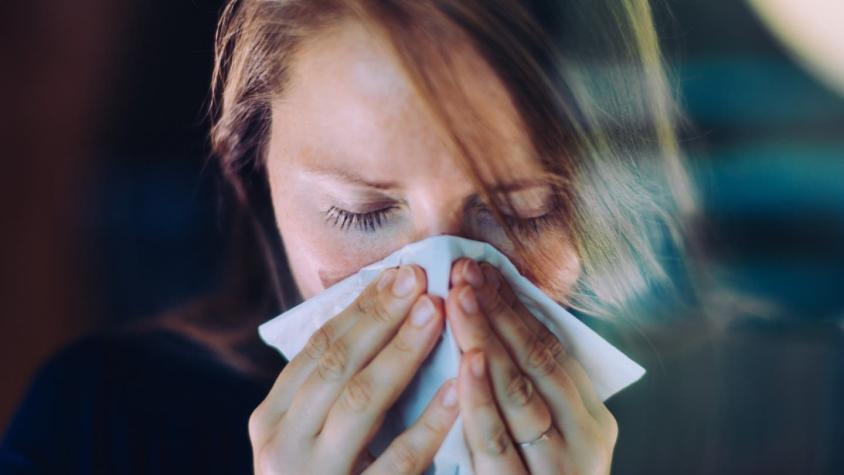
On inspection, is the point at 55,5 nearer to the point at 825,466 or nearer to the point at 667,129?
the point at 667,129

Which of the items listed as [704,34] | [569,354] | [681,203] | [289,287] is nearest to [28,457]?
[289,287]

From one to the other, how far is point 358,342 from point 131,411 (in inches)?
12.6

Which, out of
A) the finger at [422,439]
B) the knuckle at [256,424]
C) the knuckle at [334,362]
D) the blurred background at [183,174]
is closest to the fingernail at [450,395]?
the finger at [422,439]

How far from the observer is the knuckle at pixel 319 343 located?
0.77m

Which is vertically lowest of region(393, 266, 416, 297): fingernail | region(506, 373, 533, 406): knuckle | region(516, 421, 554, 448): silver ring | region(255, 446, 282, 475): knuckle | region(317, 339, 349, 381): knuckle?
region(516, 421, 554, 448): silver ring

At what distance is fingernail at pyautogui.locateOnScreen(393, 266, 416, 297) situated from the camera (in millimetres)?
747

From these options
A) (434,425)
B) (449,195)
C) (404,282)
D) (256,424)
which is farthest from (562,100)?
(256,424)

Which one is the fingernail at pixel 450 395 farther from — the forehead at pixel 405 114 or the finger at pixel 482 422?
the forehead at pixel 405 114

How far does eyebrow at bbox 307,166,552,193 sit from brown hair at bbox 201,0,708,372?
0.02 metres

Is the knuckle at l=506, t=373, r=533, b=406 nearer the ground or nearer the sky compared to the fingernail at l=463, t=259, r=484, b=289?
nearer the ground

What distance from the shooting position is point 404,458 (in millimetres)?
749

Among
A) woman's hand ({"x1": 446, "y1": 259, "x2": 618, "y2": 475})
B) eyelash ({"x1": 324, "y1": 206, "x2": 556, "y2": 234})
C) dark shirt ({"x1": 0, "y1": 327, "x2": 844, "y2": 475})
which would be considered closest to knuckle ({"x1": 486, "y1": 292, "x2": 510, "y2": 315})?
woman's hand ({"x1": 446, "y1": 259, "x2": 618, "y2": 475})

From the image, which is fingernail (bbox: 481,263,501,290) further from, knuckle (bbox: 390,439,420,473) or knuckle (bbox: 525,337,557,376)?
knuckle (bbox: 390,439,420,473)

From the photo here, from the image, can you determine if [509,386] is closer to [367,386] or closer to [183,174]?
[367,386]
